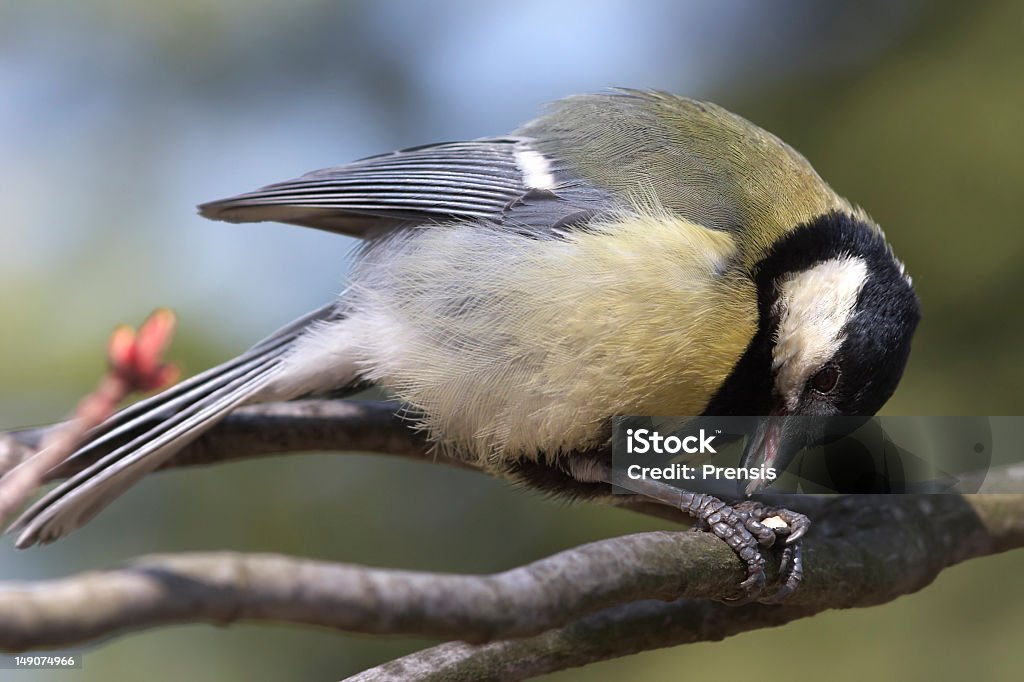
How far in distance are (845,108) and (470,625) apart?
74.1 inches

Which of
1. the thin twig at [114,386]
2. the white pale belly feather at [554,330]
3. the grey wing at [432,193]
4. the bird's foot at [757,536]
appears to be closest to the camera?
the thin twig at [114,386]

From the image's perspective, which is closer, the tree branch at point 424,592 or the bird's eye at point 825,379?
the tree branch at point 424,592

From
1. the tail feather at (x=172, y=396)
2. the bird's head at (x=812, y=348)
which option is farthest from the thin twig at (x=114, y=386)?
the bird's head at (x=812, y=348)

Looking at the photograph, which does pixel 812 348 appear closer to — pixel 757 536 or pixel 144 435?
pixel 757 536

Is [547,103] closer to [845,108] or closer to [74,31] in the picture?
[845,108]

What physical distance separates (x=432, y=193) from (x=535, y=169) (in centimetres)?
20

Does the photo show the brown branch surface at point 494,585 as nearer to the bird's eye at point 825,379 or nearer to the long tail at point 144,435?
the long tail at point 144,435

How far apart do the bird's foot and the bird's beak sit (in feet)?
0.58

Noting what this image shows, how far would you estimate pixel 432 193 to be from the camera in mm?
1723

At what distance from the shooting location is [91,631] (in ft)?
1.69

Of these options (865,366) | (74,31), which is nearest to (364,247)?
(865,366)

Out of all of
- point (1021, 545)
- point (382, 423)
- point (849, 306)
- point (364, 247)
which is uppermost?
point (364, 247)

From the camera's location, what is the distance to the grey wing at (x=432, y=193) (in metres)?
1.64

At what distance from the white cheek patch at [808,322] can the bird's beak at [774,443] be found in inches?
1.4
